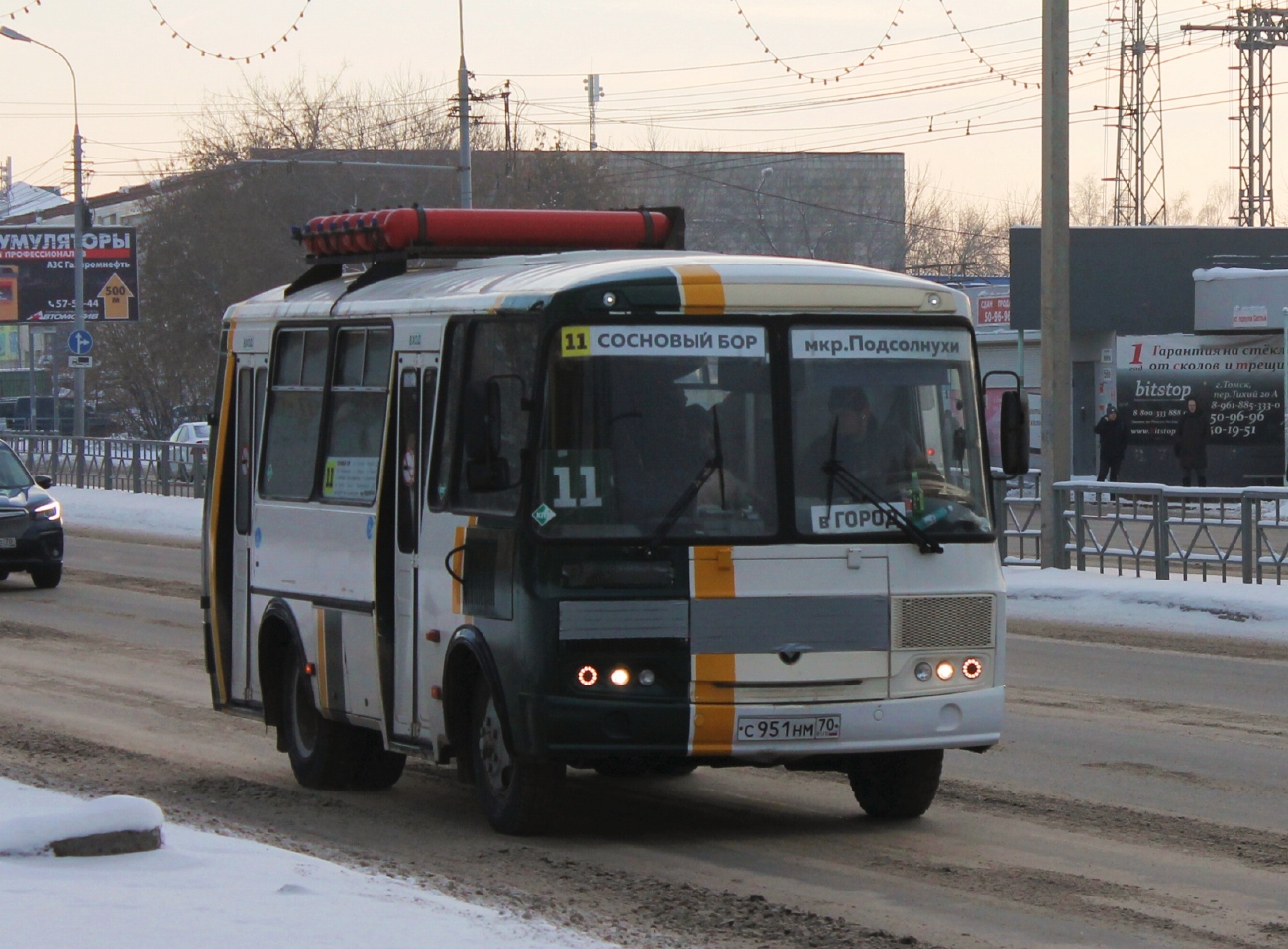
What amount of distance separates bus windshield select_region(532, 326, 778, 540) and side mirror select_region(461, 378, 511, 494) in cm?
17

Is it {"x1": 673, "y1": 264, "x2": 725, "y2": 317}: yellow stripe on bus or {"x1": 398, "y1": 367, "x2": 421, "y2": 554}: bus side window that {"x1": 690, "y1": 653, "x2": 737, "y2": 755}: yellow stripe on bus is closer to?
{"x1": 673, "y1": 264, "x2": 725, "y2": 317}: yellow stripe on bus

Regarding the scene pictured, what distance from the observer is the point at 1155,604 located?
18172 mm

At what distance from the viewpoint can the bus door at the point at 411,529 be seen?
8805 millimetres

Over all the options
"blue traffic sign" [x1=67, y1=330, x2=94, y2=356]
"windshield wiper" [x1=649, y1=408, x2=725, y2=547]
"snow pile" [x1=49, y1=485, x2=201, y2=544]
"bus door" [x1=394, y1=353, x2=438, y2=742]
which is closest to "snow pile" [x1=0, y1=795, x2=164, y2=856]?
"bus door" [x1=394, y1=353, x2=438, y2=742]

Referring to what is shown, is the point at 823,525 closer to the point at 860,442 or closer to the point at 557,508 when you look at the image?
the point at 860,442

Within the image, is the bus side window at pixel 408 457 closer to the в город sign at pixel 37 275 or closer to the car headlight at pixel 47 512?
the car headlight at pixel 47 512

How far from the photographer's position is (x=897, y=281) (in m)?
8.49

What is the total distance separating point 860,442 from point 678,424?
74 centimetres

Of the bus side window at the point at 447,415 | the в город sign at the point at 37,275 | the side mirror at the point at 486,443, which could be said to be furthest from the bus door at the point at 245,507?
the в город sign at the point at 37,275

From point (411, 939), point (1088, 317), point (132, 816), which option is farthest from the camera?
point (1088, 317)

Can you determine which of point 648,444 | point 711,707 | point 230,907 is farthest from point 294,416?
point 230,907

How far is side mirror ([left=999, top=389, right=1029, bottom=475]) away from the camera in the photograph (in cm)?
877

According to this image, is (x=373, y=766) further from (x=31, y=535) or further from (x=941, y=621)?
(x=31, y=535)

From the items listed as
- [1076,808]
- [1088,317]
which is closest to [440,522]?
[1076,808]
